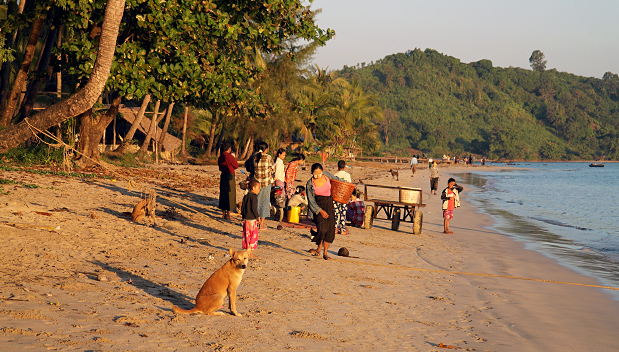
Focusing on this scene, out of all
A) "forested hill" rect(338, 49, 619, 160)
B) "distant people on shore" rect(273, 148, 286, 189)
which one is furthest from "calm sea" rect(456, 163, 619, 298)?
"forested hill" rect(338, 49, 619, 160)

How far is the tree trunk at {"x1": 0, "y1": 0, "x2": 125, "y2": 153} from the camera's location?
779 centimetres

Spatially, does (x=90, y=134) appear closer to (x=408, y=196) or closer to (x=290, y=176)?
(x=290, y=176)

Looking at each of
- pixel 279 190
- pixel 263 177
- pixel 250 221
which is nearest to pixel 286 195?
pixel 279 190

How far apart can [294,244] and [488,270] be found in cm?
374

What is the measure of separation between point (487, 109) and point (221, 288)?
167 metres

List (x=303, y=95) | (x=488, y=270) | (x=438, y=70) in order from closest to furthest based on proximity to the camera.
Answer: (x=488, y=270) → (x=303, y=95) → (x=438, y=70)

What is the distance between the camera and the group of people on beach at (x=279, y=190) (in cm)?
926

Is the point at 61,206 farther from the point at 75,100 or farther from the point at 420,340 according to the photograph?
the point at 420,340

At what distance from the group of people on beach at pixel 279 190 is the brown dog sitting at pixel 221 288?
3.18m

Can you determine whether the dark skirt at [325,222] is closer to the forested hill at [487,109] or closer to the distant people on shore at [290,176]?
the distant people on shore at [290,176]

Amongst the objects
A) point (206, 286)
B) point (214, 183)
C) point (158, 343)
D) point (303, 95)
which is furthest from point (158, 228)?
point (303, 95)

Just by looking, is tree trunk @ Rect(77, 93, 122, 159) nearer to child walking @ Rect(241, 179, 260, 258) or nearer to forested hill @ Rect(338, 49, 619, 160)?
child walking @ Rect(241, 179, 260, 258)

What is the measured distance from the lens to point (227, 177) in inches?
496

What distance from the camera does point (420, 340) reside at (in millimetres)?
5691
